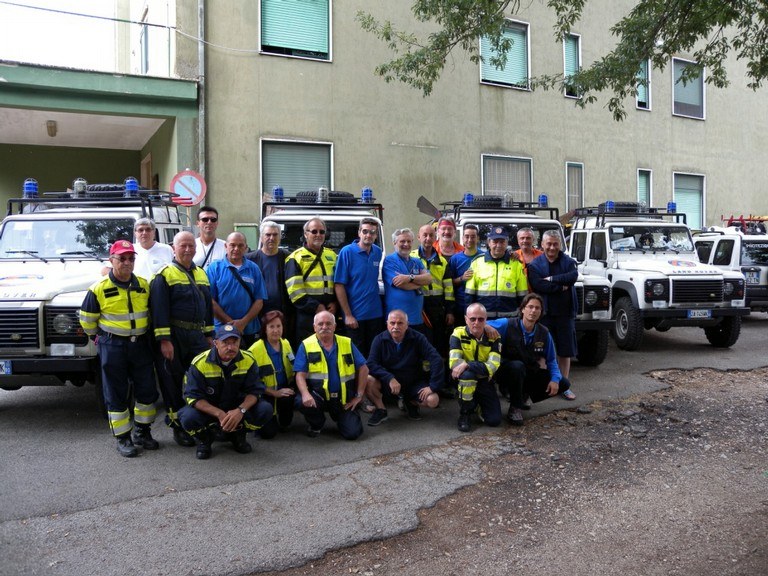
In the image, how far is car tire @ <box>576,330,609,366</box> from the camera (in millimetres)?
8289

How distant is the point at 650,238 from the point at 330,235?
540 centimetres

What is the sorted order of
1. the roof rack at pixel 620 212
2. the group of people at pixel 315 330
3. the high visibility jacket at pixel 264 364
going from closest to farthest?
the group of people at pixel 315 330
the high visibility jacket at pixel 264 364
the roof rack at pixel 620 212

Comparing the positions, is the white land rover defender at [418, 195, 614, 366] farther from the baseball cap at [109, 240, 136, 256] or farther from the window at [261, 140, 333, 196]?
the baseball cap at [109, 240, 136, 256]

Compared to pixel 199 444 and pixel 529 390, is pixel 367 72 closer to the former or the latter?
pixel 529 390

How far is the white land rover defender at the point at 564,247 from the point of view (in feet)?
26.2

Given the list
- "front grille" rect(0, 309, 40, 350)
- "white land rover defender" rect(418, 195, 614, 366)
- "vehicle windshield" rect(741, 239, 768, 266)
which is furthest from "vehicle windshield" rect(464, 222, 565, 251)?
"vehicle windshield" rect(741, 239, 768, 266)

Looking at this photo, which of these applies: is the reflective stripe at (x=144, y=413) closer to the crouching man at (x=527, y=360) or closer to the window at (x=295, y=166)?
the crouching man at (x=527, y=360)

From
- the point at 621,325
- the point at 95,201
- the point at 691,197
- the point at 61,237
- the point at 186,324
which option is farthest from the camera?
the point at 691,197

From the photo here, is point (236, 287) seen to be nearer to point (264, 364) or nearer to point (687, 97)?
point (264, 364)

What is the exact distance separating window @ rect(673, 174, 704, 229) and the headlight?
17.1 meters

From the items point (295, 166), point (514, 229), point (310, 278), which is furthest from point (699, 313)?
point (295, 166)

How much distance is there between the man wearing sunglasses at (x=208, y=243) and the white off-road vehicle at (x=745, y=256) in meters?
9.60

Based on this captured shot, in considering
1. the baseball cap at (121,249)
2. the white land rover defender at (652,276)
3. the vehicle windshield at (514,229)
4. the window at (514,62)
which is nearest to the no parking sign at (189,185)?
the vehicle windshield at (514,229)

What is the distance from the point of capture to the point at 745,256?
40.5ft
